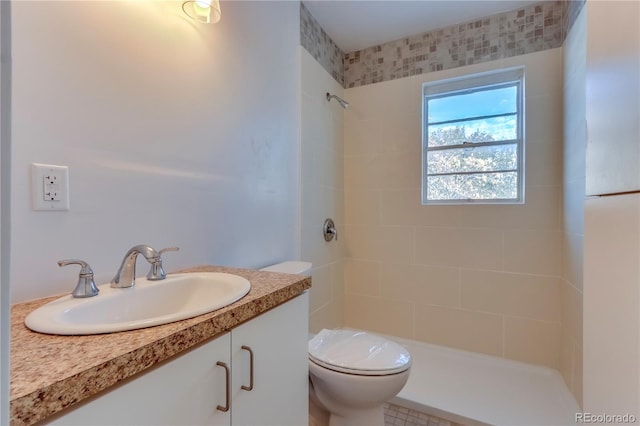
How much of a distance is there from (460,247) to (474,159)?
638mm

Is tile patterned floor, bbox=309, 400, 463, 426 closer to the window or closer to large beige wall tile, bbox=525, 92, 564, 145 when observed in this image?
the window

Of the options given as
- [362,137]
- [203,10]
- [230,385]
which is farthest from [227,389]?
[362,137]

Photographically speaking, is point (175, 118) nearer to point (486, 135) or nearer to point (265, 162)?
point (265, 162)

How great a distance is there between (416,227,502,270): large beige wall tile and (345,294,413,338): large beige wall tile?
0.42 metres

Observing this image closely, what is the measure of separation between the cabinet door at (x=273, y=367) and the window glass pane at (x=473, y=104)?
1899 millimetres

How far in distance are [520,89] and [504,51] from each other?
0.27 meters

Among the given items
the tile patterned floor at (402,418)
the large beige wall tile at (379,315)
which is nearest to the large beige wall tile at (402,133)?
the large beige wall tile at (379,315)

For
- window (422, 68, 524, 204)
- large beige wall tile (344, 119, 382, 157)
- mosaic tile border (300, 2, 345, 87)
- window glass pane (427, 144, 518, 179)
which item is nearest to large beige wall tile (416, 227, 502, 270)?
window (422, 68, 524, 204)

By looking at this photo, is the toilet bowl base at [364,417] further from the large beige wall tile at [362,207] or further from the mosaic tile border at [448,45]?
the mosaic tile border at [448,45]

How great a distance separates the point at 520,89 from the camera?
2.04 metres

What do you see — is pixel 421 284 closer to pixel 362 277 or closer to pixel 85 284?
pixel 362 277

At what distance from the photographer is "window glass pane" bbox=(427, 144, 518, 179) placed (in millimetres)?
2074

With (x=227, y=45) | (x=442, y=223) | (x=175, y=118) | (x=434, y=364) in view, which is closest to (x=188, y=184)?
(x=175, y=118)

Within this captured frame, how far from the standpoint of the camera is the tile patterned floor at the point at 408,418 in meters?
1.54
